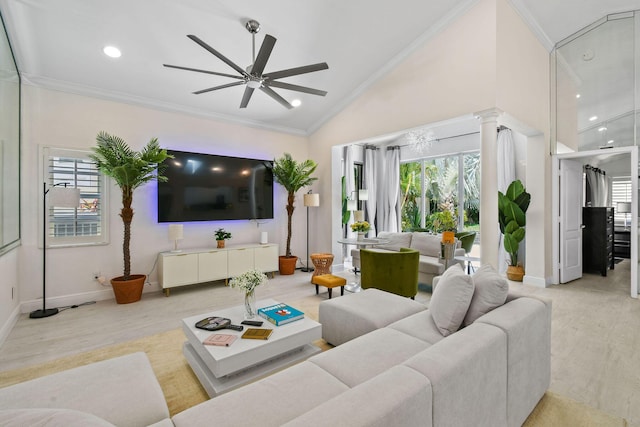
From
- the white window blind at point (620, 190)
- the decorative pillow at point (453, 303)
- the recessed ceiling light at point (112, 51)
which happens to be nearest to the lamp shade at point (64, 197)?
the recessed ceiling light at point (112, 51)

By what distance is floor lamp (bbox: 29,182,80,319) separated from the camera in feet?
11.3

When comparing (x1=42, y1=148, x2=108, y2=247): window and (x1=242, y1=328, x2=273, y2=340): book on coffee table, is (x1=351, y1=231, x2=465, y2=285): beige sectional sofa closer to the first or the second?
(x1=242, y1=328, x2=273, y2=340): book on coffee table

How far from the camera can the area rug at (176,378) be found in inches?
72.6

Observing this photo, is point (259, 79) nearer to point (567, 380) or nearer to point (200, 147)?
point (200, 147)

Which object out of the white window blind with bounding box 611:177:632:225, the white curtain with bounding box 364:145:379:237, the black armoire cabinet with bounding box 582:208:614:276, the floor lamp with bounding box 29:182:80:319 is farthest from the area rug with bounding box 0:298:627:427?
the white window blind with bounding box 611:177:632:225

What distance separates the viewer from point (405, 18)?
3807 mm

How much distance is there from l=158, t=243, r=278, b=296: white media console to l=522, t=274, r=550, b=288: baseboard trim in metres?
4.45

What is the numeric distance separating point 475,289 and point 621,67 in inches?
206

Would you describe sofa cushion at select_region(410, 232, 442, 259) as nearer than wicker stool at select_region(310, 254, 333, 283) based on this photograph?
No

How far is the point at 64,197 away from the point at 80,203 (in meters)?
0.50

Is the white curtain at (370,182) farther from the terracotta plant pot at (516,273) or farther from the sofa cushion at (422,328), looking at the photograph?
the sofa cushion at (422,328)

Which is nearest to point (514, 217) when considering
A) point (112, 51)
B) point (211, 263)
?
point (211, 263)

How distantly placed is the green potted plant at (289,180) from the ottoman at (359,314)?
3007mm

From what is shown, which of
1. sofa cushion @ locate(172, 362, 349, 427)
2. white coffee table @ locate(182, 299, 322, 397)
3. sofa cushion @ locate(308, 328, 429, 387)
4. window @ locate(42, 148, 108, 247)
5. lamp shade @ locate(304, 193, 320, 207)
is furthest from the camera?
lamp shade @ locate(304, 193, 320, 207)
